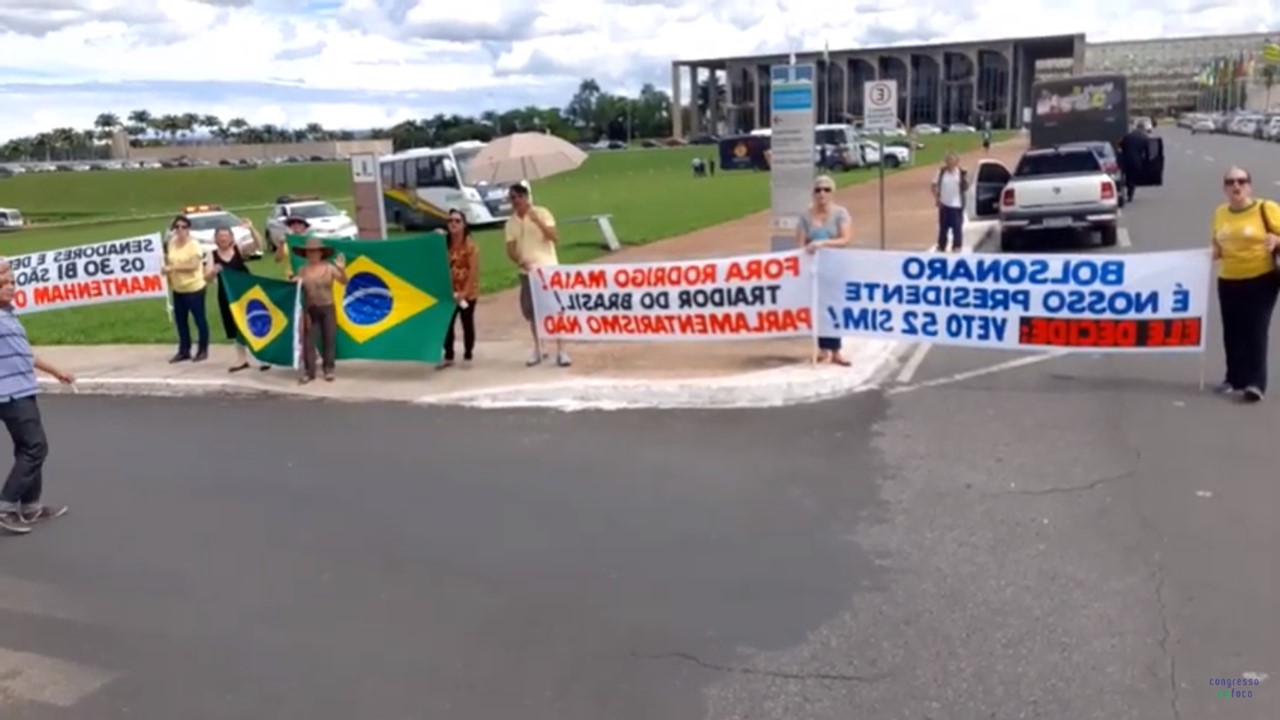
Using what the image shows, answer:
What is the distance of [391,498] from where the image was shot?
7430mm

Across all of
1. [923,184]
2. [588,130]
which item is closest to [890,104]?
[923,184]

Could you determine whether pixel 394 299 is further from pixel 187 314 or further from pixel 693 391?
pixel 693 391

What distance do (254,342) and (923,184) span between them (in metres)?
32.2

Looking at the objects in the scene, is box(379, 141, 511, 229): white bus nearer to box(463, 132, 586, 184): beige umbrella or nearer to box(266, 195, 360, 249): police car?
box(266, 195, 360, 249): police car

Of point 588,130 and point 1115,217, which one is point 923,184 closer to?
point 1115,217

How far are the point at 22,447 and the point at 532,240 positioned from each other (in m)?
5.31

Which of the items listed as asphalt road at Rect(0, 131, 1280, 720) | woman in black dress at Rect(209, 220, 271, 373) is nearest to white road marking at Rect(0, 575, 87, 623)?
asphalt road at Rect(0, 131, 1280, 720)

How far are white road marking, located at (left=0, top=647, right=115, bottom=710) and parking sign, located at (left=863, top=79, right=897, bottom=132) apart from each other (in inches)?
558

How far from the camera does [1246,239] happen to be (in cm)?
850

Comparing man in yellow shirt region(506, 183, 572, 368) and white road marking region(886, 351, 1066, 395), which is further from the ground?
man in yellow shirt region(506, 183, 572, 368)

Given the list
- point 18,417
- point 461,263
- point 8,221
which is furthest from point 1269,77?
point 18,417

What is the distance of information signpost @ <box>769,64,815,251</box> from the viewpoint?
43.1ft

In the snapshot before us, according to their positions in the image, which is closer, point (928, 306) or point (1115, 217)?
point (928, 306)

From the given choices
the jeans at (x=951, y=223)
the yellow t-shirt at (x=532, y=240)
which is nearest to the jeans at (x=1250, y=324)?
the yellow t-shirt at (x=532, y=240)
